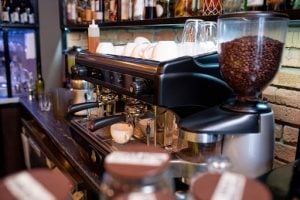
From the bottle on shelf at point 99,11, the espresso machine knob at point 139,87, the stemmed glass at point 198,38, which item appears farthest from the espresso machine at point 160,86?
the bottle on shelf at point 99,11

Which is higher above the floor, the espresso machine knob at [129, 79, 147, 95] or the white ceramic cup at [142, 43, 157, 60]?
the white ceramic cup at [142, 43, 157, 60]

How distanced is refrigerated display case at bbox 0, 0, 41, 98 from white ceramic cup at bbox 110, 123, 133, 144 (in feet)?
6.19

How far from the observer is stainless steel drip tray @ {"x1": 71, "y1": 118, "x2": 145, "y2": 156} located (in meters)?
1.02

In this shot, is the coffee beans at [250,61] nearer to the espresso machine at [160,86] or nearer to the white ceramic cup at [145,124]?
the espresso machine at [160,86]

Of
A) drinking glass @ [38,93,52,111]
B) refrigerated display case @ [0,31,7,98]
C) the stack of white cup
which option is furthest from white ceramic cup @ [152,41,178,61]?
refrigerated display case @ [0,31,7,98]

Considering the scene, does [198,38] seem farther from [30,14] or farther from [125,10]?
[30,14]

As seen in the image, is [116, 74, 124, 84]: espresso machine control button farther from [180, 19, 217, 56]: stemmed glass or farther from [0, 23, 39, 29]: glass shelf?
[0, 23, 39, 29]: glass shelf

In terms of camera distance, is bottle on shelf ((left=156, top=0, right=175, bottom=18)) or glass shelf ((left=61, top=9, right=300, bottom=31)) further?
bottle on shelf ((left=156, top=0, right=175, bottom=18))

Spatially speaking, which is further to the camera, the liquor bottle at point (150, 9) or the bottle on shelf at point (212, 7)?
the liquor bottle at point (150, 9)

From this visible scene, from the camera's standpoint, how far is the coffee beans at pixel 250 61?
0.76 meters

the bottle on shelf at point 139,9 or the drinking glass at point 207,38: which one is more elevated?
the bottle on shelf at point 139,9

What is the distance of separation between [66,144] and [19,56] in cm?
173

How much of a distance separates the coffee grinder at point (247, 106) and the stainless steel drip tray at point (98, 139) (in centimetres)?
33

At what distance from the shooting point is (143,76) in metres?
0.83
